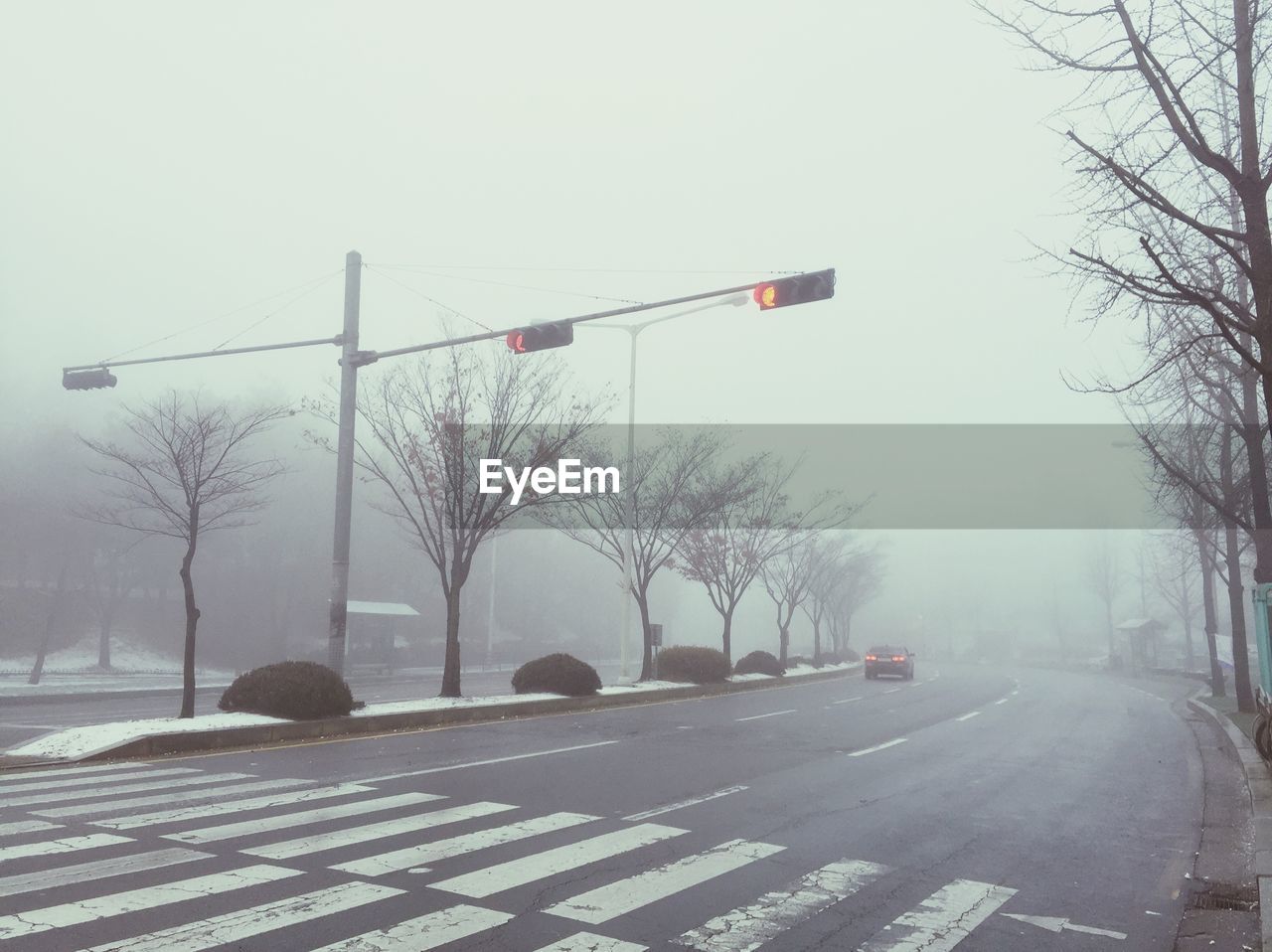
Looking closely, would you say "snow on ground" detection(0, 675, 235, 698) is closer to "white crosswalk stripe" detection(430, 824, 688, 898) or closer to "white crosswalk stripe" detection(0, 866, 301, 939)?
"white crosswalk stripe" detection(0, 866, 301, 939)

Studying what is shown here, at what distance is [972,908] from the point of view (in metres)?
6.52

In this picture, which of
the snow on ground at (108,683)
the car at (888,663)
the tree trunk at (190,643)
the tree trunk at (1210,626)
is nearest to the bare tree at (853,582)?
the car at (888,663)

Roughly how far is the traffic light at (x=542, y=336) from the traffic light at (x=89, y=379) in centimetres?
730

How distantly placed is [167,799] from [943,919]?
723 cm

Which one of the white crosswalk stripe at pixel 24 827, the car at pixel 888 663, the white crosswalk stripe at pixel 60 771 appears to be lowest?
the car at pixel 888 663

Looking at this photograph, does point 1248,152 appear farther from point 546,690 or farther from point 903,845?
point 546,690

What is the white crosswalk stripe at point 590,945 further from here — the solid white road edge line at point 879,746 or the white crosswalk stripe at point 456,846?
the solid white road edge line at point 879,746

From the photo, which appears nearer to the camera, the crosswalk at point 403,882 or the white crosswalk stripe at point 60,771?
the crosswalk at point 403,882

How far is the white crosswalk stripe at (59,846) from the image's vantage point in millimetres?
6957

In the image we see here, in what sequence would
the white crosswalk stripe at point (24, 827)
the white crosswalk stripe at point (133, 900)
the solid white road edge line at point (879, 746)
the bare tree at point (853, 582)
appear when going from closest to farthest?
1. the white crosswalk stripe at point (133, 900)
2. the white crosswalk stripe at point (24, 827)
3. the solid white road edge line at point (879, 746)
4. the bare tree at point (853, 582)

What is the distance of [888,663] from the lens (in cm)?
3944

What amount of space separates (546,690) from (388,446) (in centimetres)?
678

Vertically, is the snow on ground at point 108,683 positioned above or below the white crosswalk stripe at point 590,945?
below

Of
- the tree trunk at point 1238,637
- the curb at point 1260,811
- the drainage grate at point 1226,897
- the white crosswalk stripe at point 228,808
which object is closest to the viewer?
the curb at point 1260,811
